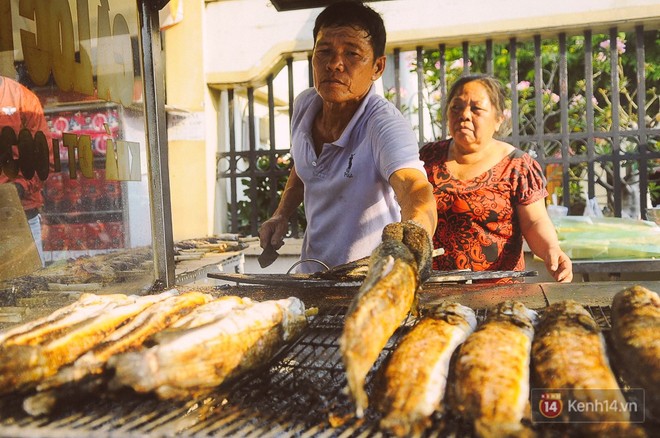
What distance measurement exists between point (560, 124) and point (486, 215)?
322 centimetres

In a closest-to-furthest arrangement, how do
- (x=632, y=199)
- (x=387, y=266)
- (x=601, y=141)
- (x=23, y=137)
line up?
(x=387, y=266), (x=23, y=137), (x=632, y=199), (x=601, y=141)

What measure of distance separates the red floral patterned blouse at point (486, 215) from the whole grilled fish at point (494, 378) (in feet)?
7.27

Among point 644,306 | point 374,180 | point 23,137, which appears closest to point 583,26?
point 374,180

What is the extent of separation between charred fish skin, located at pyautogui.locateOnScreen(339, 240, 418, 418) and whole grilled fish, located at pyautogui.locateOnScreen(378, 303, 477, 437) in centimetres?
7

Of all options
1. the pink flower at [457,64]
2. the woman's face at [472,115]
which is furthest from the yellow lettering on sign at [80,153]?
the pink flower at [457,64]

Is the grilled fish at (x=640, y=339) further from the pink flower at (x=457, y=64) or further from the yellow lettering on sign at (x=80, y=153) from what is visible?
the pink flower at (x=457, y=64)

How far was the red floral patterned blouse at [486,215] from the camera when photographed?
385 centimetres

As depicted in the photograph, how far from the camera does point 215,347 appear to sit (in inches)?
56.9

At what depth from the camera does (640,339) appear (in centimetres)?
146

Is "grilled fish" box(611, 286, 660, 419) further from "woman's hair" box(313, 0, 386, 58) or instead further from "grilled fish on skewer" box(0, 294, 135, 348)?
"woman's hair" box(313, 0, 386, 58)

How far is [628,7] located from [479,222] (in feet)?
12.6

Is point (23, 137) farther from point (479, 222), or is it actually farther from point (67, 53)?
point (479, 222)

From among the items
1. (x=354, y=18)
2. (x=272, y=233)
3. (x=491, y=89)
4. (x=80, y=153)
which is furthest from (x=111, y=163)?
(x=491, y=89)

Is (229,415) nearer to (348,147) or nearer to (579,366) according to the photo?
(579,366)
